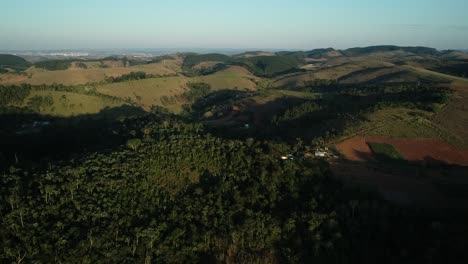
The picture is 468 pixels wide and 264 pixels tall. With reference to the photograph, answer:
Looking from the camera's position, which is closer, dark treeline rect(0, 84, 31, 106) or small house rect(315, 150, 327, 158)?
small house rect(315, 150, 327, 158)

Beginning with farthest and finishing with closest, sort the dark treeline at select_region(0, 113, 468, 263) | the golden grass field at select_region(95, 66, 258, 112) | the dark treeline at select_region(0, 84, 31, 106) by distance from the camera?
the golden grass field at select_region(95, 66, 258, 112) < the dark treeline at select_region(0, 84, 31, 106) < the dark treeline at select_region(0, 113, 468, 263)

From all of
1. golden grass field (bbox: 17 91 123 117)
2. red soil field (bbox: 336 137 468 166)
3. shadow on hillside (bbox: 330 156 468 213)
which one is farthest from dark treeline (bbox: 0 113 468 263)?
golden grass field (bbox: 17 91 123 117)

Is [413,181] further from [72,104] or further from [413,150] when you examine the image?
[72,104]

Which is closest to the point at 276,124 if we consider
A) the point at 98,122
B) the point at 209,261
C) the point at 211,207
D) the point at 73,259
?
the point at 98,122

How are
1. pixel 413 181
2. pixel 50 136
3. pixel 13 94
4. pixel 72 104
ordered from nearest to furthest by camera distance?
1. pixel 413 181
2. pixel 50 136
3. pixel 72 104
4. pixel 13 94

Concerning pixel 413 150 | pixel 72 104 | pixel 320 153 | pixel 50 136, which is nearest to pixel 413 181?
pixel 413 150

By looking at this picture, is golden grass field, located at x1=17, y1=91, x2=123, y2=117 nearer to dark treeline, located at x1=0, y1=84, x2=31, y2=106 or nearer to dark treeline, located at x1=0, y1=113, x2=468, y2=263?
dark treeline, located at x1=0, y1=84, x2=31, y2=106
